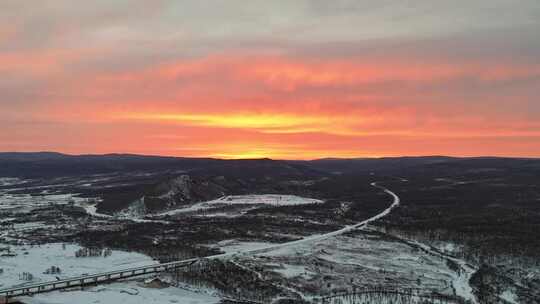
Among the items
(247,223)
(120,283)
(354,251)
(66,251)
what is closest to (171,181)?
(247,223)

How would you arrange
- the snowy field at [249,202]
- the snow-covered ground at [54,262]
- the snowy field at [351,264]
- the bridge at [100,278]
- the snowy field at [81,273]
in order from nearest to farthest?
the snowy field at [81,273], the bridge at [100,278], the snowy field at [351,264], the snow-covered ground at [54,262], the snowy field at [249,202]

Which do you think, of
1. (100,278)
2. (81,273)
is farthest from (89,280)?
(81,273)

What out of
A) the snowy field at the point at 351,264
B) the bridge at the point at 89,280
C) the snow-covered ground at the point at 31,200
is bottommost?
the snow-covered ground at the point at 31,200

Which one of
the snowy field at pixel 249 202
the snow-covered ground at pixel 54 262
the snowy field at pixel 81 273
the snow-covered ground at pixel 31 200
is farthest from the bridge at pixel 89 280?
the snow-covered ground at pixel 31 200

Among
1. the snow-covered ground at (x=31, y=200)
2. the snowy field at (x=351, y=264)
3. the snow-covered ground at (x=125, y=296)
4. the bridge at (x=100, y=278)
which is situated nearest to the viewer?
the snow-covered ground at (x=125, y=296)

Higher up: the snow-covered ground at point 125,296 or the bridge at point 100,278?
the bridge at point 100,278

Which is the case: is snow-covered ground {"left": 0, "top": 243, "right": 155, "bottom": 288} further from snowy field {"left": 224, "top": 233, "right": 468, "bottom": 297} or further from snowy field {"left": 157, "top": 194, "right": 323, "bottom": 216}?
snowy field {"left": 157, "top": 194, "right": 323, "bottom": 216}

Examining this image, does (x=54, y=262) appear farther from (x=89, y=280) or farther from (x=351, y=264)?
(x=351, y=264)

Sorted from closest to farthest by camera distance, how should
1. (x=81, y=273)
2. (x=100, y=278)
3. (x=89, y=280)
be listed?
(x=89, y=280)
(x=100, y=278)
(x=81, y=273)

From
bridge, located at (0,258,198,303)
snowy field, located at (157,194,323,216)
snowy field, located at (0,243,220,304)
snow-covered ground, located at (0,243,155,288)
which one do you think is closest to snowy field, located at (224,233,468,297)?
bridge, located at (0,258,198,303)

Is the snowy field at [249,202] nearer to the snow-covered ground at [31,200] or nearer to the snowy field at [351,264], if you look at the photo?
the snow-covered ground at [31,200]
